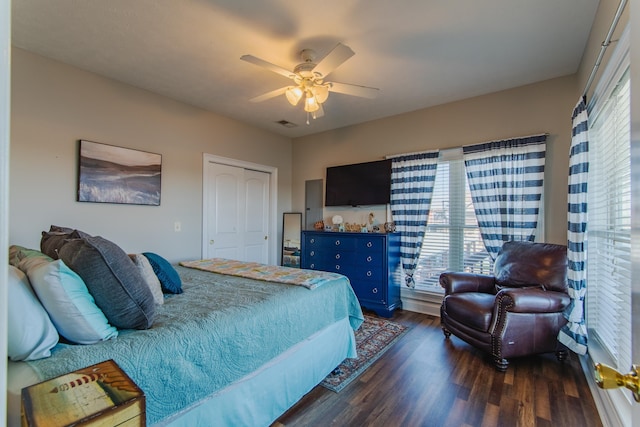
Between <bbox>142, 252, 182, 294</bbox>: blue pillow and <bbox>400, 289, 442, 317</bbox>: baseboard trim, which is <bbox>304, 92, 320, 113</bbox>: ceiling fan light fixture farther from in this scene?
<bbox>400, 289, 442, 317</bbox>: baseboard trim

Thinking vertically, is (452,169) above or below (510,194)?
above

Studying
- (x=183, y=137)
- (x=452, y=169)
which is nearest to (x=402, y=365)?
(x=452, y=169)

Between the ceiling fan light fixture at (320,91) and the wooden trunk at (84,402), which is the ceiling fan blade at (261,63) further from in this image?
the wooden trunk at (84,402)

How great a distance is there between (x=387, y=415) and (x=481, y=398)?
26.9 inches

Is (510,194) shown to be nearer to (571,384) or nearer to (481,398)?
(571,384)

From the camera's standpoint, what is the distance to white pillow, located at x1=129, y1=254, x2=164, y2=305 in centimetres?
176

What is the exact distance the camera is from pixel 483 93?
10.9 ft

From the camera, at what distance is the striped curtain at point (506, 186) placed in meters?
2.99

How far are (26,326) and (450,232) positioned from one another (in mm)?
3685

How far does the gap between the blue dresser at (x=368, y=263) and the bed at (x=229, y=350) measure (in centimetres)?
124

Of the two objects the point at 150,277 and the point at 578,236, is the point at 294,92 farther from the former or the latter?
the point at 578,236

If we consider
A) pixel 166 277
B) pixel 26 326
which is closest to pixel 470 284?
pixel 166 277

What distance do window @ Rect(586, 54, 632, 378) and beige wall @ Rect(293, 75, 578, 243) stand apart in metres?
0.54

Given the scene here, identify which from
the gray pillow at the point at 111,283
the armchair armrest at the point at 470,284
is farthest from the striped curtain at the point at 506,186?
the gray pillow at the point at 111,283
